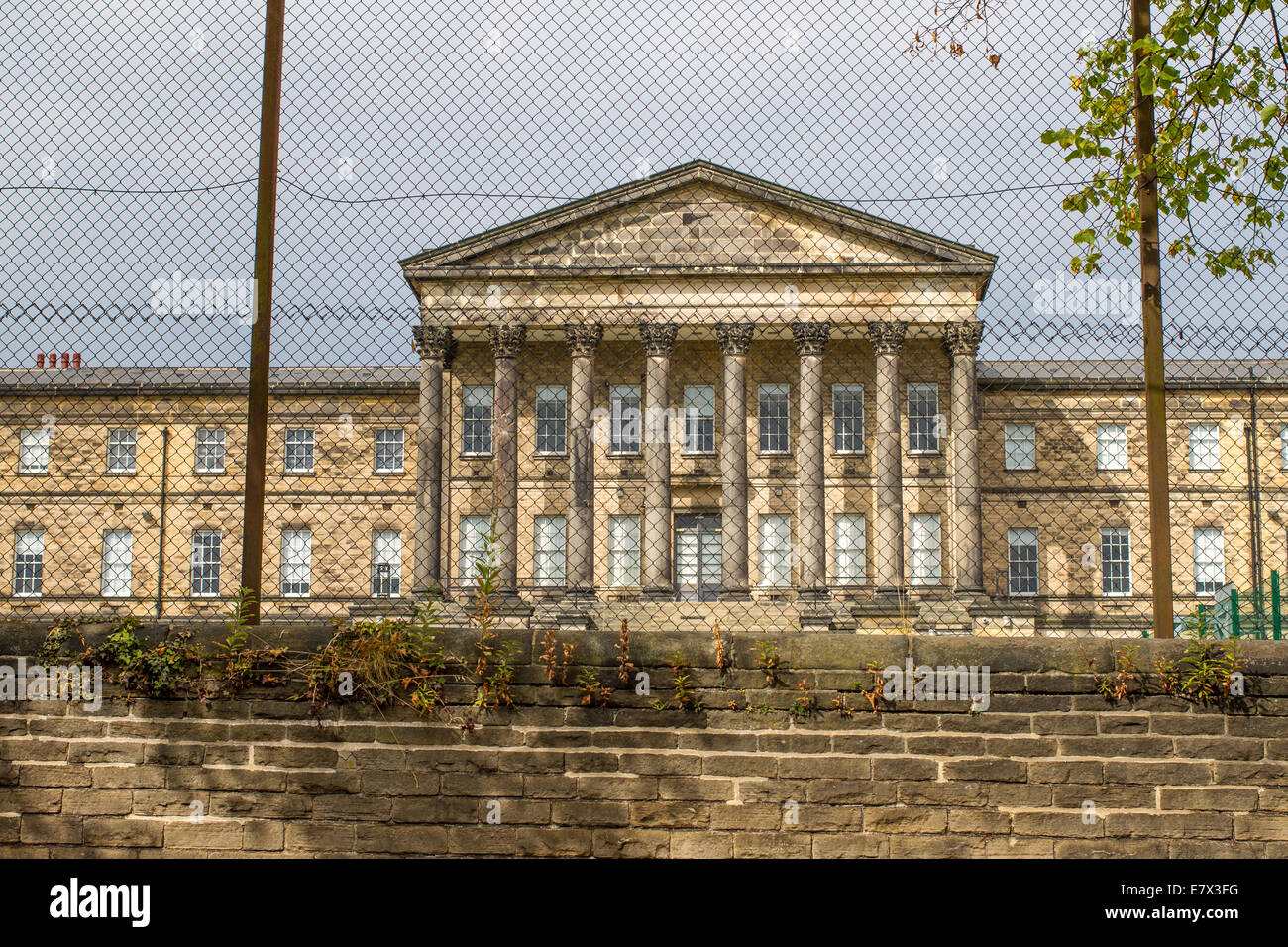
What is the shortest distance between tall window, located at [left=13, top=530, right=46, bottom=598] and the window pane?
106ft

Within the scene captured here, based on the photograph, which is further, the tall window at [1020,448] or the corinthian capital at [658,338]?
the tall window at [1020,448]

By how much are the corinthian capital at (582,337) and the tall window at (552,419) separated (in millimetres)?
3699

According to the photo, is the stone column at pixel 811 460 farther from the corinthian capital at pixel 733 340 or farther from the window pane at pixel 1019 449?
the window pane at pixel 1019 449

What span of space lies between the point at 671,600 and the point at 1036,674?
26.2m

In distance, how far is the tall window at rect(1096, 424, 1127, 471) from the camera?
119 ft

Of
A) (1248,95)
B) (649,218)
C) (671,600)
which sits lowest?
(671,600)

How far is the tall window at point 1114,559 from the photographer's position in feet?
121

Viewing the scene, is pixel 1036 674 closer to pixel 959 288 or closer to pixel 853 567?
pixel 959 288

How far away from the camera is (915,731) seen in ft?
22.1

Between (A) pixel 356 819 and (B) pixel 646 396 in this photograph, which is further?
(B) pixel 646 396

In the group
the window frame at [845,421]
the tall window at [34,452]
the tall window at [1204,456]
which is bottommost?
the tall window at [34,452]

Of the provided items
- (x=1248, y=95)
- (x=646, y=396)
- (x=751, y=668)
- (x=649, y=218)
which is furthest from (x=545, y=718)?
(x=646, y=396)

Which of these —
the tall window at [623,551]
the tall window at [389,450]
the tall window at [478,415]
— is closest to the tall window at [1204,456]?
the tall window at [623,551]

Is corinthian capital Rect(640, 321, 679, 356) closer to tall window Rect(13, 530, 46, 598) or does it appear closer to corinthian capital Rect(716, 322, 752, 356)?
corinthian capital Rect(716, 322, 752, 356)
